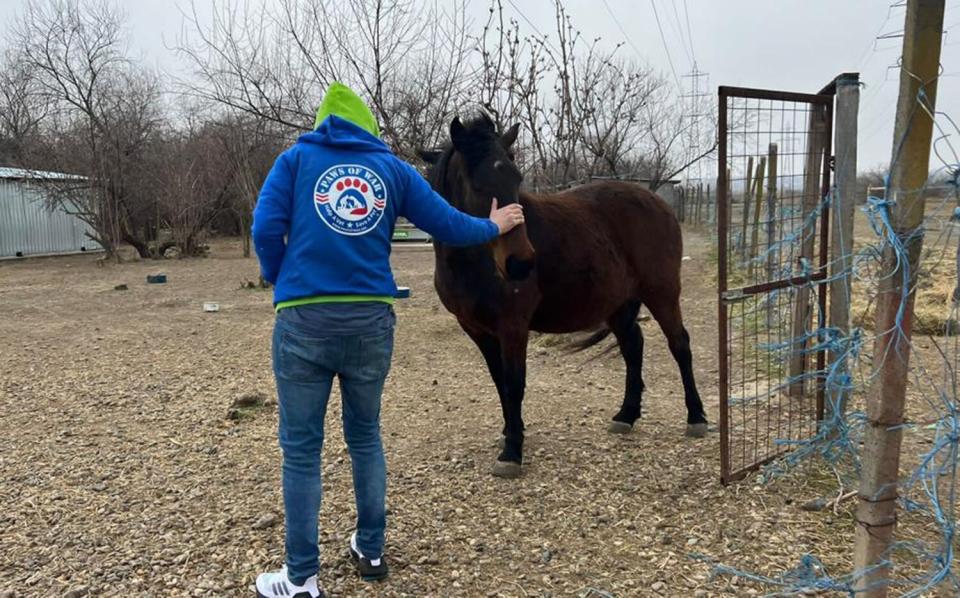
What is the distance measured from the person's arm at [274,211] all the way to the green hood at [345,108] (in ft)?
0.79

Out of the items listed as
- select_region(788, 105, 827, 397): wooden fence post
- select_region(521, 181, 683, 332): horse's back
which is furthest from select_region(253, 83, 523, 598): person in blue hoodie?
select_region(788, 105, 827, 397): wooden fence post

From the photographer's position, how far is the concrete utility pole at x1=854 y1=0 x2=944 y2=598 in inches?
72.7

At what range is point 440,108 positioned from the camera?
8070 millimetres

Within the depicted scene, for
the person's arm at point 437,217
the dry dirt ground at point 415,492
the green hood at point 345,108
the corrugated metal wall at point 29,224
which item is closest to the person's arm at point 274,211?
the green hood at point 345,108

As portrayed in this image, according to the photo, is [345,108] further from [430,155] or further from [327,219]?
[430,155]

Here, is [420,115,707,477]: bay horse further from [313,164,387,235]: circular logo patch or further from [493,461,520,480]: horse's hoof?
[313,164,387,235]: circular logo patch

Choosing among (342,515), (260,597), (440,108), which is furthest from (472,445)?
(440,108)

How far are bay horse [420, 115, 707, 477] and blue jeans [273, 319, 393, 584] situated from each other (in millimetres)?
970

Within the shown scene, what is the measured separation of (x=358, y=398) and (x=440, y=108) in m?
6.17

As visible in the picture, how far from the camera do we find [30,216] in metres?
20.4

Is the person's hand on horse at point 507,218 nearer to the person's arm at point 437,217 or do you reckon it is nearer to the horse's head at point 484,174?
the person's arm at point 437,217

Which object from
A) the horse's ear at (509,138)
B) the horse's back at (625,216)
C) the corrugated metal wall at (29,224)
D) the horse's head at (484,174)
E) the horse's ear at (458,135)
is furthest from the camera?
the corrugated metal wall at (29,224)

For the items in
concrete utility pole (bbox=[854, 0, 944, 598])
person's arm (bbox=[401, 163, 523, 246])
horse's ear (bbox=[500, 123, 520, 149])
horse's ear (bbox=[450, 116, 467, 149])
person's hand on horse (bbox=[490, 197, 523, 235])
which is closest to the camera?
concrete utility pole (bbox=[854, 0, 944, 598])

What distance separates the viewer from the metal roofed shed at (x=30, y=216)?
63.5 feet
